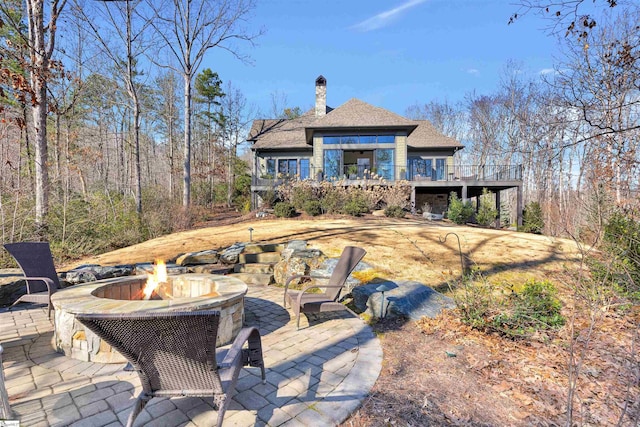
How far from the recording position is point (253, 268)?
660 cm

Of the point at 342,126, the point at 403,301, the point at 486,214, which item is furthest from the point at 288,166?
the point at 403,301

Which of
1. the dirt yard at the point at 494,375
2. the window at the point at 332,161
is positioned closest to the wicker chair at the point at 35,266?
the dirt yard at the point at 494,375

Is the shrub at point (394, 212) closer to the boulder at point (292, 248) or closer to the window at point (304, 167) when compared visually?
the boulder at point (292, 248)

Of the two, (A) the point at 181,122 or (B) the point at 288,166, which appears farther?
(A) the point at 181,122

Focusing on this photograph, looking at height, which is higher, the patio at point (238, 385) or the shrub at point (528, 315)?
the shrub at point (528, 315)

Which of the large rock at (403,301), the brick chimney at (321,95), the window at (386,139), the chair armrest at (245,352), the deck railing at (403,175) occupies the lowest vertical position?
the large rock at (403,301)

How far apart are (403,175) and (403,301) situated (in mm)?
13893

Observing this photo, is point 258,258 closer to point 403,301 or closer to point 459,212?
point 403,301

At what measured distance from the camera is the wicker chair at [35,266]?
3811 millimetres

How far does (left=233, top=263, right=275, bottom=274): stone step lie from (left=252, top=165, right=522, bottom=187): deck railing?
8.88 metres

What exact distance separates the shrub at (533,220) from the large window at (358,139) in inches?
329

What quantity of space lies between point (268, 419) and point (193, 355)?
0.85 m

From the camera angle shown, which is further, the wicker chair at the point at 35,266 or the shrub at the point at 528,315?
the wicker chair at the point at 35,266

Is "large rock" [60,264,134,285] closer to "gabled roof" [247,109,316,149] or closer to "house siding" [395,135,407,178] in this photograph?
"gabled roof" [247,109,316,149]
